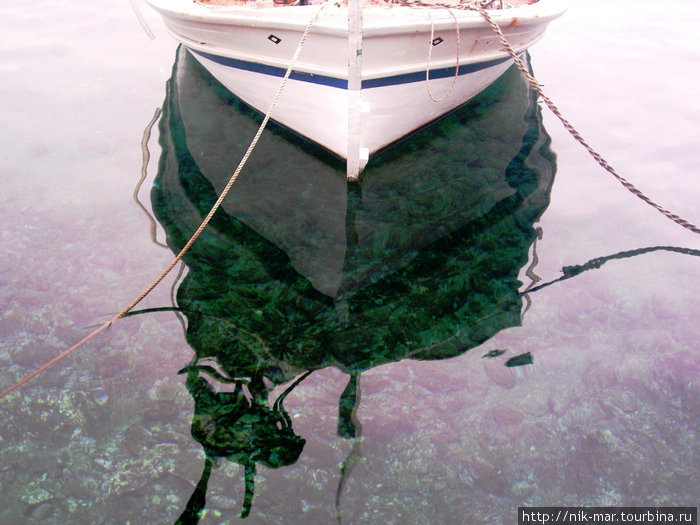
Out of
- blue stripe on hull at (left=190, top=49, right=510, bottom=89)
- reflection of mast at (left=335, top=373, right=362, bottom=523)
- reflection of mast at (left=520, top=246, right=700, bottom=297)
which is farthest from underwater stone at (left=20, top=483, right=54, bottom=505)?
blue stripe on hull at (left=190, top=49, right=510, bottom=89)

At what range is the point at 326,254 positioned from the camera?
4.12m

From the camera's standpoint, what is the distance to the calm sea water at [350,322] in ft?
8.54

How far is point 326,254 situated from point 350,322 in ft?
2.68

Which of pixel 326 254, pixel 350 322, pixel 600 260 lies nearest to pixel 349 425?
pixel 350 322

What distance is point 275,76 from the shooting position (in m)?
4.96

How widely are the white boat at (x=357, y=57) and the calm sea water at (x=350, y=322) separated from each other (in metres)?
0.45

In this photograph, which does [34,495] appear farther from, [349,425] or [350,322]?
[350,322]

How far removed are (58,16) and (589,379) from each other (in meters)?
11.9

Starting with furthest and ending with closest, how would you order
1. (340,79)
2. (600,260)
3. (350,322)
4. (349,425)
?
(340,79)
(600,260)
(350,322)
(349,425)

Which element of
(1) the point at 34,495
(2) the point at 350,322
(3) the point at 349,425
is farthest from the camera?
(2) the point at 350,322

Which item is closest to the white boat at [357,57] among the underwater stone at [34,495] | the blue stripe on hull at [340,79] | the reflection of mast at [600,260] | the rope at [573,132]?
the blue stripe on hull at [340,79]

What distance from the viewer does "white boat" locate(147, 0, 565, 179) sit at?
416 cm

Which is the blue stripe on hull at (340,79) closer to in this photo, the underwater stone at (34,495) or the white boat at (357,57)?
the white boat at (357,57)

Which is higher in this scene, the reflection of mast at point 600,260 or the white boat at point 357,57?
the white boat at point 357,57
